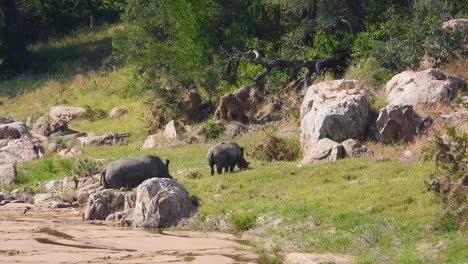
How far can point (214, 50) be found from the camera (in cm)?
4025

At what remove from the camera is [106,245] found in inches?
735

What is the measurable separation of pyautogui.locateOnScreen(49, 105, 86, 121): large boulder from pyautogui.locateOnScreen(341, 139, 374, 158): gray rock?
78.1 ft

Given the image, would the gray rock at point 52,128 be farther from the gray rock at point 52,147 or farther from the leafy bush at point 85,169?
the leafy bush at point 85,169

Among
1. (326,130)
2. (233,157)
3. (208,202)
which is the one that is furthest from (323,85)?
(208,202)

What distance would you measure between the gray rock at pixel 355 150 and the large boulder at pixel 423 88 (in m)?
4.05

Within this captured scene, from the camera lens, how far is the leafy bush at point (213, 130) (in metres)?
33.9

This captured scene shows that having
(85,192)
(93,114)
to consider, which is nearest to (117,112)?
(93,114)

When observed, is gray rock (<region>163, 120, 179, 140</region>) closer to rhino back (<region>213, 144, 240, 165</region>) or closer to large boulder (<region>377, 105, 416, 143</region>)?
rhino back (<region>213, 144, 240, 165</region>)

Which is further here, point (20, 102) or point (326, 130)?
point (20, 102)

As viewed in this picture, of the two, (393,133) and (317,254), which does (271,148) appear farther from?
(317,254)

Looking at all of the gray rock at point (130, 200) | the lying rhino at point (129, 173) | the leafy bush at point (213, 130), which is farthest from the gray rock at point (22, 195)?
the leafy bush at point (213, 130)

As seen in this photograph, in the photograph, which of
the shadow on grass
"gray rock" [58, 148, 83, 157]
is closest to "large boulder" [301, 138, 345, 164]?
"gray rock" [58, 148, 83, 157]

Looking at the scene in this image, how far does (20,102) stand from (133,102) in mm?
9159

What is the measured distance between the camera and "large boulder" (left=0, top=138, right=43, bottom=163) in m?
35.1
